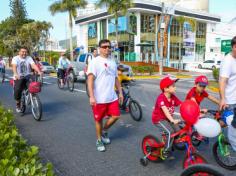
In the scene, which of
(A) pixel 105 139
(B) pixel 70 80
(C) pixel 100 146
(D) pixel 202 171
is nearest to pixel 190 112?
(D) pixel 202 171

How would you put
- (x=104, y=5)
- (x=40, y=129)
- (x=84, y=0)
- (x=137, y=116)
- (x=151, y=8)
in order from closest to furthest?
(x=40, y=129) → (x=137, y=116) → (x=104, y=5) → (x=84, y=0) → (x=151, y=8)

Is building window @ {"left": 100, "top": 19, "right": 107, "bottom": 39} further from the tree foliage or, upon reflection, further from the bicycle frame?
the bicycle frame

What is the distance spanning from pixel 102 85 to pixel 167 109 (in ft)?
4.62

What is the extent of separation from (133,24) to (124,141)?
37.3 meters

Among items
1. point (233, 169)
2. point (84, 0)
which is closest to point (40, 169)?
point (233, 169)

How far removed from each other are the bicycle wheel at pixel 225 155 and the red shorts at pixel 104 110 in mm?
1746

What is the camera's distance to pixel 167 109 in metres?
3.96

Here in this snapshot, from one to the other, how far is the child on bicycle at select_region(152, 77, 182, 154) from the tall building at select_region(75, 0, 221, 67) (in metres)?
31.0

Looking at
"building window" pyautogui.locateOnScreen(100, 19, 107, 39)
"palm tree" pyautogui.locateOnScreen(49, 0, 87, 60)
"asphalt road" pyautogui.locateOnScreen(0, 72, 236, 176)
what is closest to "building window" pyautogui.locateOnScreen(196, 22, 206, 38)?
"building window" pyautogui.locateOnScreen(100, 19, 107, 39)

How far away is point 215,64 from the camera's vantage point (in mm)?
41531

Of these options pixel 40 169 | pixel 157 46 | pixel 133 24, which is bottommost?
pixel 40 169

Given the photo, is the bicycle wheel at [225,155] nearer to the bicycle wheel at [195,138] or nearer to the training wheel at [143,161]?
the bicycle wheel at [195,138]

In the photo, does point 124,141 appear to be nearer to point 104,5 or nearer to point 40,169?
point 40,169

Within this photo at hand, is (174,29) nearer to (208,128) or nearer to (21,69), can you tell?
(21,69)
